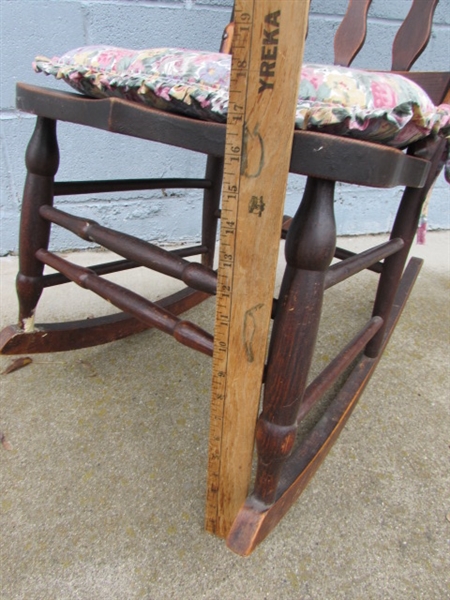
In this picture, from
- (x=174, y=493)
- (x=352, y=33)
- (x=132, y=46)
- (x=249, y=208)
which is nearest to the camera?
(x=249, y=208)

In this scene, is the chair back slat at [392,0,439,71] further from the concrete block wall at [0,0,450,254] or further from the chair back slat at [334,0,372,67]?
the concrete block wall at [0,0,450,254]

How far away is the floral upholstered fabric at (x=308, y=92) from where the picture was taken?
1.30ft

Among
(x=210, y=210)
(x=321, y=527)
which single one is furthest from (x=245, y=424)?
(x=210, y=210)

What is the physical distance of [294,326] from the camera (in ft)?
1.42

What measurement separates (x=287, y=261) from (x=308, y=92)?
16 centimetres

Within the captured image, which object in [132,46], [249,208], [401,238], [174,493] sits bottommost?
[174,493]

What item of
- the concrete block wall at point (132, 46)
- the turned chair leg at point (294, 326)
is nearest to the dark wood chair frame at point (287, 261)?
the turned chair leg at point (294, 326)

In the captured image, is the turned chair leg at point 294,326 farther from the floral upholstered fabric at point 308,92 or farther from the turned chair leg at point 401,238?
the turned chair leg at point 401,238

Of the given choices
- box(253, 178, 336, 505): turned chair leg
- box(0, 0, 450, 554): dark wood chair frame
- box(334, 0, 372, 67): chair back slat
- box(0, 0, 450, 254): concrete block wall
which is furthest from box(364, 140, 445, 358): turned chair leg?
box(0, 0, 450, 254): concrete block wall

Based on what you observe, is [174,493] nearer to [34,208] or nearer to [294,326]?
[294,326]

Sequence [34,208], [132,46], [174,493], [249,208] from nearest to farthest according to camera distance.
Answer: [249,208]
[174,493]
[34,208]
[132,46]

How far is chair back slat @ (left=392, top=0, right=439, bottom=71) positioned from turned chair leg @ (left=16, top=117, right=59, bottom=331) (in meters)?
0.59

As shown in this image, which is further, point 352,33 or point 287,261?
point 352,33

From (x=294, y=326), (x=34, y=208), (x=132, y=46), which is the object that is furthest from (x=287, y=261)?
(x=132, y=46)
